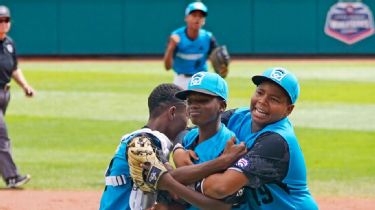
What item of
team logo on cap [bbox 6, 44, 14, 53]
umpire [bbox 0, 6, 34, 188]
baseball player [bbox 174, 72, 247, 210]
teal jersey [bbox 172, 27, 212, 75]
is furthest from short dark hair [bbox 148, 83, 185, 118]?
teal jersey [bbox 172, 27, 212, 75]

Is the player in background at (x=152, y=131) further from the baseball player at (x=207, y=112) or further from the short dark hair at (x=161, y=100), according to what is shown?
the baseball player at (x=207, y=112)

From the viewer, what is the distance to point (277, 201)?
5.03 m

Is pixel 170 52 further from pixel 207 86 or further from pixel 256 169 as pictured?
pixel 256 169

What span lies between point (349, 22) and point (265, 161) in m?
27.3

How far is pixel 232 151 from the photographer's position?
487 cm

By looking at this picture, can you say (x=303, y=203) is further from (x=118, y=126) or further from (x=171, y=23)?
(x=171, y=23)

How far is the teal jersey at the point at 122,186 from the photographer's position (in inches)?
209

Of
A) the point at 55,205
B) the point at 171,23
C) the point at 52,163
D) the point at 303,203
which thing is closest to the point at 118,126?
the point at 52,163

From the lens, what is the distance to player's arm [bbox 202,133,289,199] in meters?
4.83

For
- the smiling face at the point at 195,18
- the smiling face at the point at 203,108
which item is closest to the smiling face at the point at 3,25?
the smiling face at the point at 195,18

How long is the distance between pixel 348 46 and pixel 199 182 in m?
26.9

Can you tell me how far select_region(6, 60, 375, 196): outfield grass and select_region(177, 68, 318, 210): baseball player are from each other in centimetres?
502

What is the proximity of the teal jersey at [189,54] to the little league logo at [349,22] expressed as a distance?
17353mm

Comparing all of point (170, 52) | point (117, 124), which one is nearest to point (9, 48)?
point (170, 52)
